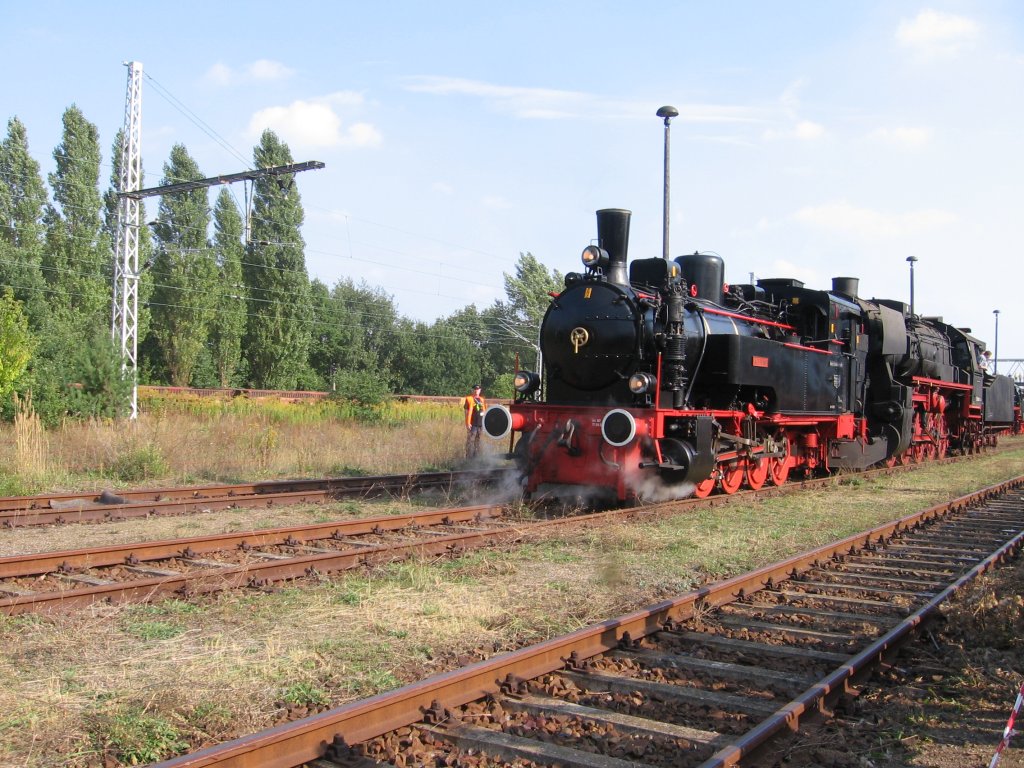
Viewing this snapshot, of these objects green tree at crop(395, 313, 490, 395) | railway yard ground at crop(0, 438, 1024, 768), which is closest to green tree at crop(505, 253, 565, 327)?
green tree at crop(395, 313, 490, 395)

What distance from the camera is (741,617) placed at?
5812mm

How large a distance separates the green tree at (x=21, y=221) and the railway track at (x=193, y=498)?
2833 centimetres

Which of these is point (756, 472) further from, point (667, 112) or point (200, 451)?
point (200, 451)

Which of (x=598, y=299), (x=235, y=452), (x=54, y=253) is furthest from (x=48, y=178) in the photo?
(x=598, y=299)

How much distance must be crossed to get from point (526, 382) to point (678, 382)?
2.33m

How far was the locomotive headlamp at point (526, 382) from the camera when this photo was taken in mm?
11773

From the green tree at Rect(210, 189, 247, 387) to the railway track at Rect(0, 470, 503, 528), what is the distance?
1331 inches

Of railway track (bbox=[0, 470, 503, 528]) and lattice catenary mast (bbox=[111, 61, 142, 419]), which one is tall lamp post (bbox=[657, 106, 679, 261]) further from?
lattice catenary mast (bbox=[111, 61, 142, 419])

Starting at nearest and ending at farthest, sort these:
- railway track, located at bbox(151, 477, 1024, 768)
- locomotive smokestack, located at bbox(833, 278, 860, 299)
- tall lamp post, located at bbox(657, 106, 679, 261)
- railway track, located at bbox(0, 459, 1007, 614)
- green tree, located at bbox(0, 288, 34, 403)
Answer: railway track, located at bbox(151, 477, 1024, 768), railway track, located at bbox(0, 459, 1007, 614), green tree, located at bbox(0, 288, 34, 403), tall lamp post, located at bbox(657, 106, 679, 261), locomotive smokestack, located at bbox(833, 278, 860, 299)

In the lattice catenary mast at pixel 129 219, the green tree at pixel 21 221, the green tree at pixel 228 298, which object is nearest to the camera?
the lattice catenary mast at pixel 129 219

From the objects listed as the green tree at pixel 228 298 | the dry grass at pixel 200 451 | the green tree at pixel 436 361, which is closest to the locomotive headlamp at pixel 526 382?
the dry grass at pixel 200 451

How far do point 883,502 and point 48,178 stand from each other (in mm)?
41141

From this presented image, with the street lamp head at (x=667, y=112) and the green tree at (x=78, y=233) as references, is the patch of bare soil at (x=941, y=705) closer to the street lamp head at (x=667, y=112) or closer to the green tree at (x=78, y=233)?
the street lamp head at (x=667, y=112)

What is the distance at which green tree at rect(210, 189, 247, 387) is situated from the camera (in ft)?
147
